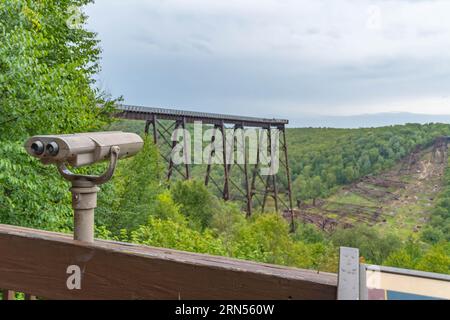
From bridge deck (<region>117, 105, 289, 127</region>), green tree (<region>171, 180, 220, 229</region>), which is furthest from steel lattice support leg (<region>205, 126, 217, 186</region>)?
bridge deck (<region>117, 105, 289, 127</region>)

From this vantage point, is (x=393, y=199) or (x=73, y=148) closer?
(x=73, y=148)

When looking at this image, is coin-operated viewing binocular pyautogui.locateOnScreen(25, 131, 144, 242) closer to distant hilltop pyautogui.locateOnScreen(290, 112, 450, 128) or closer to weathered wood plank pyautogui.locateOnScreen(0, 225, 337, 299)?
weathered wood plank pyautogui.locateOnScreen(0, 225, 337, 299)

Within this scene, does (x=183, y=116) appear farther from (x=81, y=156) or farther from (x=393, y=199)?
(x=393, y=199)

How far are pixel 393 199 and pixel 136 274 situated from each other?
24.9m

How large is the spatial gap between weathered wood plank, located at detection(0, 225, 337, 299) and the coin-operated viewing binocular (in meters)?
0.06

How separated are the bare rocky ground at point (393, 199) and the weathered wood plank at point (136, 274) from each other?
21746 millimetres

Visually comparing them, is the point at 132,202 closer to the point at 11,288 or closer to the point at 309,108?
the point at 11,288

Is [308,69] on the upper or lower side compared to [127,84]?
upper

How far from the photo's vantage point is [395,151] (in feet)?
81.1

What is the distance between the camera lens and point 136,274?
0.71 meters

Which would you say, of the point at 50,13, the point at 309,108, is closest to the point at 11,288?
the point at 50,13

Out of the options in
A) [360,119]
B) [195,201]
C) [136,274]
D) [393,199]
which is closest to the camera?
[136,274]

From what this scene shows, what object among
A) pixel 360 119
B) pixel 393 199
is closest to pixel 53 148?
pixel 360 119

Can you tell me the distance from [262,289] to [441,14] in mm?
6521
